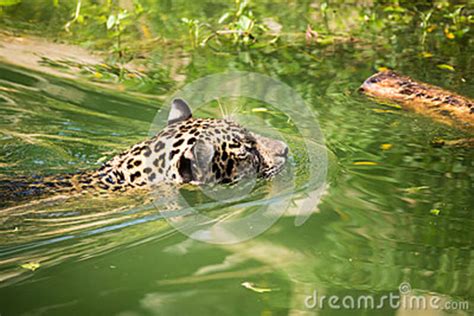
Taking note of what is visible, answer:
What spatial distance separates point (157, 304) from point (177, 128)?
6.95 ft

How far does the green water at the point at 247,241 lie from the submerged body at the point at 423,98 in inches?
7.9

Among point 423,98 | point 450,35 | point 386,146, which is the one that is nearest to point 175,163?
point 386,146

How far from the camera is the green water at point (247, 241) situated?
4906 mm

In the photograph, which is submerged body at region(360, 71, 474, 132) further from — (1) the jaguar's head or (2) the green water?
(1) the jaguar's head

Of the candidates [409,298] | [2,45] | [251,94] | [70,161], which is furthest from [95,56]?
[409,298]

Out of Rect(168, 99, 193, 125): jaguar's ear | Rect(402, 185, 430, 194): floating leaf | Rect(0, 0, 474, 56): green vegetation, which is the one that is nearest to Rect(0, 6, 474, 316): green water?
Rect(402, 185, 430, 194): floating leaf

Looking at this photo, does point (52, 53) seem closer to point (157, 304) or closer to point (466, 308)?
point (157, 304)

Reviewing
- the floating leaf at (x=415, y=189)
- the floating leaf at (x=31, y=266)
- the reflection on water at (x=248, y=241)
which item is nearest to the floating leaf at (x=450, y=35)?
the reflection on water at (x=248, y=241)

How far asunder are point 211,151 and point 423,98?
386 centimetres

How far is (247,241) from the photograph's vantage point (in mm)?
5691

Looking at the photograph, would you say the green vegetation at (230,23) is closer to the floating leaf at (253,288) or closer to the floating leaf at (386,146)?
the floating leaf at (386,146)

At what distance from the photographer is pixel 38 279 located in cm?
498

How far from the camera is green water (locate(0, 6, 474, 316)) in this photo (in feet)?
16.1

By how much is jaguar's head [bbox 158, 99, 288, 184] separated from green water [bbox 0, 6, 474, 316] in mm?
214
